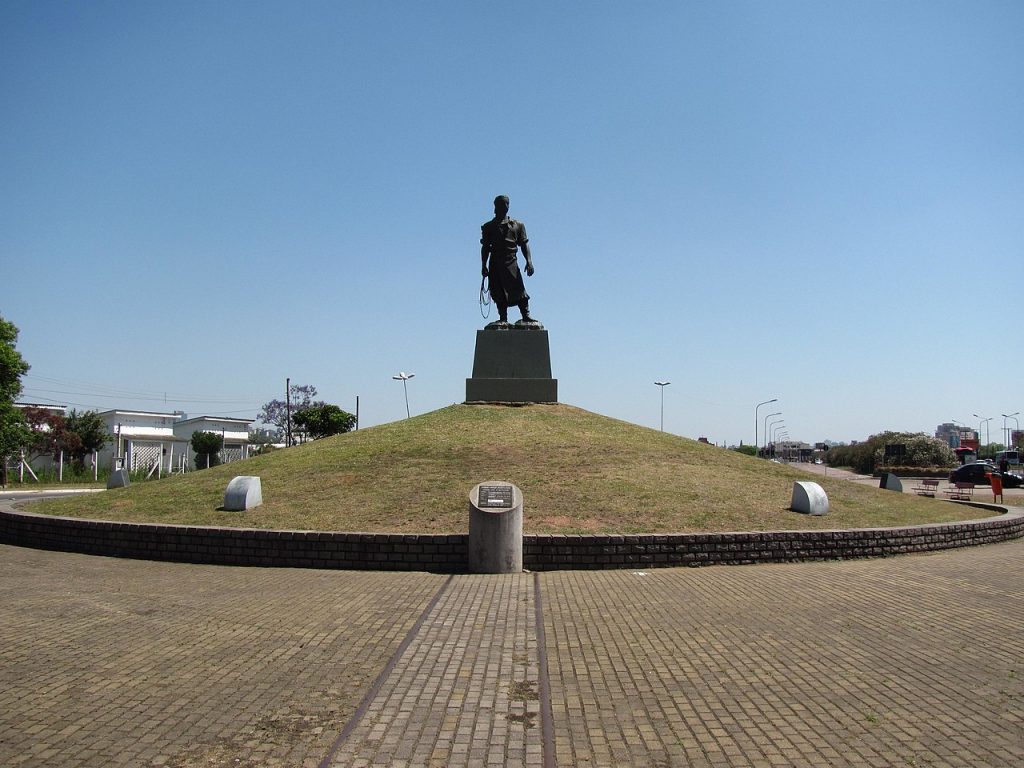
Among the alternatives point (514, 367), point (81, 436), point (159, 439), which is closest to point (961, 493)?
point (514, 367)

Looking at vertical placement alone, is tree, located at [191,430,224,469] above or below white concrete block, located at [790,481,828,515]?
above

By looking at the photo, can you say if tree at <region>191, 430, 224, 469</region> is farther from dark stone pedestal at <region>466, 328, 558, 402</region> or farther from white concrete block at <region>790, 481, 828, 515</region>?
white concrete block at <region>790, 481, 828, 515</region>

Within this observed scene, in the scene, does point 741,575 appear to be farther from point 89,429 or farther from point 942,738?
point 89,429

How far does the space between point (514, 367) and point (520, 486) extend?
25.9 feet

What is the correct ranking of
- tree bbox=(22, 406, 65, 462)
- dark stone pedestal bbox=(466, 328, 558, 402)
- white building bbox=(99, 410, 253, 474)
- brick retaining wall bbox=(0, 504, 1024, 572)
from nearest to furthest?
1. brick retaining wall bbox=(0, 504, 1024, 572)
2. dark stone pedestal bbox=(466, 328, 558, 402)
3. tree bbox=(22, 406, 65, 462)
4. white building bbox=(99, 410, 253, 474)

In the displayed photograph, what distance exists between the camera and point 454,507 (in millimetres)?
12164

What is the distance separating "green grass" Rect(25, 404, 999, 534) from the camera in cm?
1184

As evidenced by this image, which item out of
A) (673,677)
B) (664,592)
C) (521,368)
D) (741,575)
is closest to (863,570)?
(741,575)

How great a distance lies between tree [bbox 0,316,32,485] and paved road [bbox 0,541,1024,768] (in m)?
27.7

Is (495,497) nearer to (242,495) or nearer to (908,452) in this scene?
(242,495)

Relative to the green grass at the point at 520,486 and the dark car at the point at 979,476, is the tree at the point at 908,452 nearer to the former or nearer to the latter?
the dark car at the point at 979,476

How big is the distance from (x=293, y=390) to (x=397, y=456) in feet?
176

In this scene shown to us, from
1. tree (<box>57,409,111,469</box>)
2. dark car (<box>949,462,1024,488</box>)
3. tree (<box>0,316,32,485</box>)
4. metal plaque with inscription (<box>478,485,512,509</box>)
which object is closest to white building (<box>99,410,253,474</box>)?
tree (<box>57,409,111,469</box>)

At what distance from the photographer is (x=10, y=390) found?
33.1m
